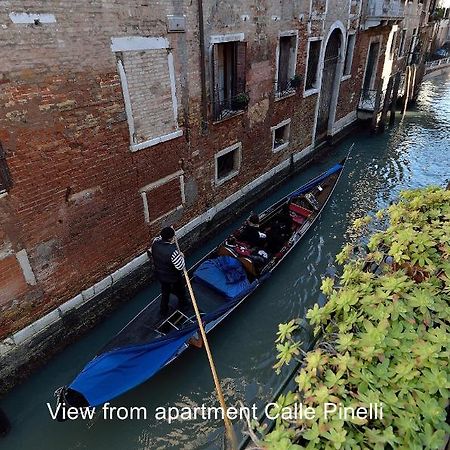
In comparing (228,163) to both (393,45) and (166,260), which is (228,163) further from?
(393,45)

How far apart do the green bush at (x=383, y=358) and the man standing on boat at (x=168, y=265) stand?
2.54 m

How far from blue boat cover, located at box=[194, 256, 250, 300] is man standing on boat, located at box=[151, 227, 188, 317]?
0.59 metres

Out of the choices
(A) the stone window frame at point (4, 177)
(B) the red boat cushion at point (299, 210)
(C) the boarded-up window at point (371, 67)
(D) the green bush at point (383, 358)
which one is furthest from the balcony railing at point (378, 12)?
(A) the stone window frame at point (4, 177)

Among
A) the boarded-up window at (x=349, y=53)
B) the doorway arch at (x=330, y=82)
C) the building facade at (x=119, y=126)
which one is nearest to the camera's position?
the building facade at (x=119, y=126)

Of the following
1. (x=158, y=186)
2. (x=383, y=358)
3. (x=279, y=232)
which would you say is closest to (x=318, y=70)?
(x=279, y=232)

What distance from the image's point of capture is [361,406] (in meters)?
1.53

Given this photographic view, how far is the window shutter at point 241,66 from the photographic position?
21.7 ft

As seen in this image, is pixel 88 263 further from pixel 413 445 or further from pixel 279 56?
pixel 279 56

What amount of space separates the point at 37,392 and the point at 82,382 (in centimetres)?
123

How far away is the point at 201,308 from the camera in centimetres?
520

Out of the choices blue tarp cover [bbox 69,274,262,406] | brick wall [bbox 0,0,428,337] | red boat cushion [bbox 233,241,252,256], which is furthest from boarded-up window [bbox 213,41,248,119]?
blue tarp cover [bbox 69,274,262,406]

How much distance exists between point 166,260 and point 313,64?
746 centimetres

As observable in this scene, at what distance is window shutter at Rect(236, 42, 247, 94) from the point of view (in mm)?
6617

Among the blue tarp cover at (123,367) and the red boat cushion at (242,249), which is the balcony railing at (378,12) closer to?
the red boat cushion at (242,249)
